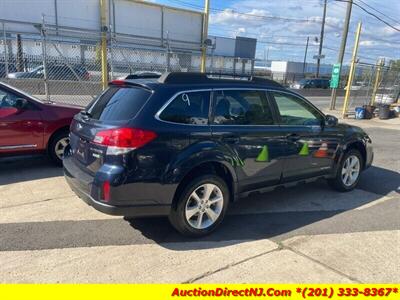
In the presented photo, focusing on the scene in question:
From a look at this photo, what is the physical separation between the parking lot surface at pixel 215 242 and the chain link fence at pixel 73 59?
5.33 meters

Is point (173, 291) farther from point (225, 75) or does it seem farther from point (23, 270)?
point (225, 75)

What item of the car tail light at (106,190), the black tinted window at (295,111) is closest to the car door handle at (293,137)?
the black tinted window at (295,111)

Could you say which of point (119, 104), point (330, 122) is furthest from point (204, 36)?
point (119, 104)

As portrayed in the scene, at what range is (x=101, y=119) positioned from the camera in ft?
12.7

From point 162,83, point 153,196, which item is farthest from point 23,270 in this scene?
point 162,83

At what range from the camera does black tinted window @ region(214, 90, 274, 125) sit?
161 inches

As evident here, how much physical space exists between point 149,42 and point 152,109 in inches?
348

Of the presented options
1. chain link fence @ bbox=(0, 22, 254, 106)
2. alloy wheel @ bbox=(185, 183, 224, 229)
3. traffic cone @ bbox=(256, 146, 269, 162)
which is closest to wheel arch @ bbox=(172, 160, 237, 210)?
alloy wheel @ bbox=(185, 183, 224, 229)

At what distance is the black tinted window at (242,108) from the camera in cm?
410

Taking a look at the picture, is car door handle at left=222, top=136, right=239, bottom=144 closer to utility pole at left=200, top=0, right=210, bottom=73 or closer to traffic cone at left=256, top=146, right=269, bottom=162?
traffic cone at left=256, top=146, right=269, bottom=162

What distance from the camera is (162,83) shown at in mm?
3807

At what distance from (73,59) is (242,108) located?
24.6 ft

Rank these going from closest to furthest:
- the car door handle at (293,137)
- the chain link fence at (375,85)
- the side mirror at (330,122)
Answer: the car door handle at (293,137) < the side mirror at (330,122) < the chain link fence at (375,85)

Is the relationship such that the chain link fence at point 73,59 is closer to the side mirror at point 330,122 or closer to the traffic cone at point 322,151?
the side mirror at point 330,122
